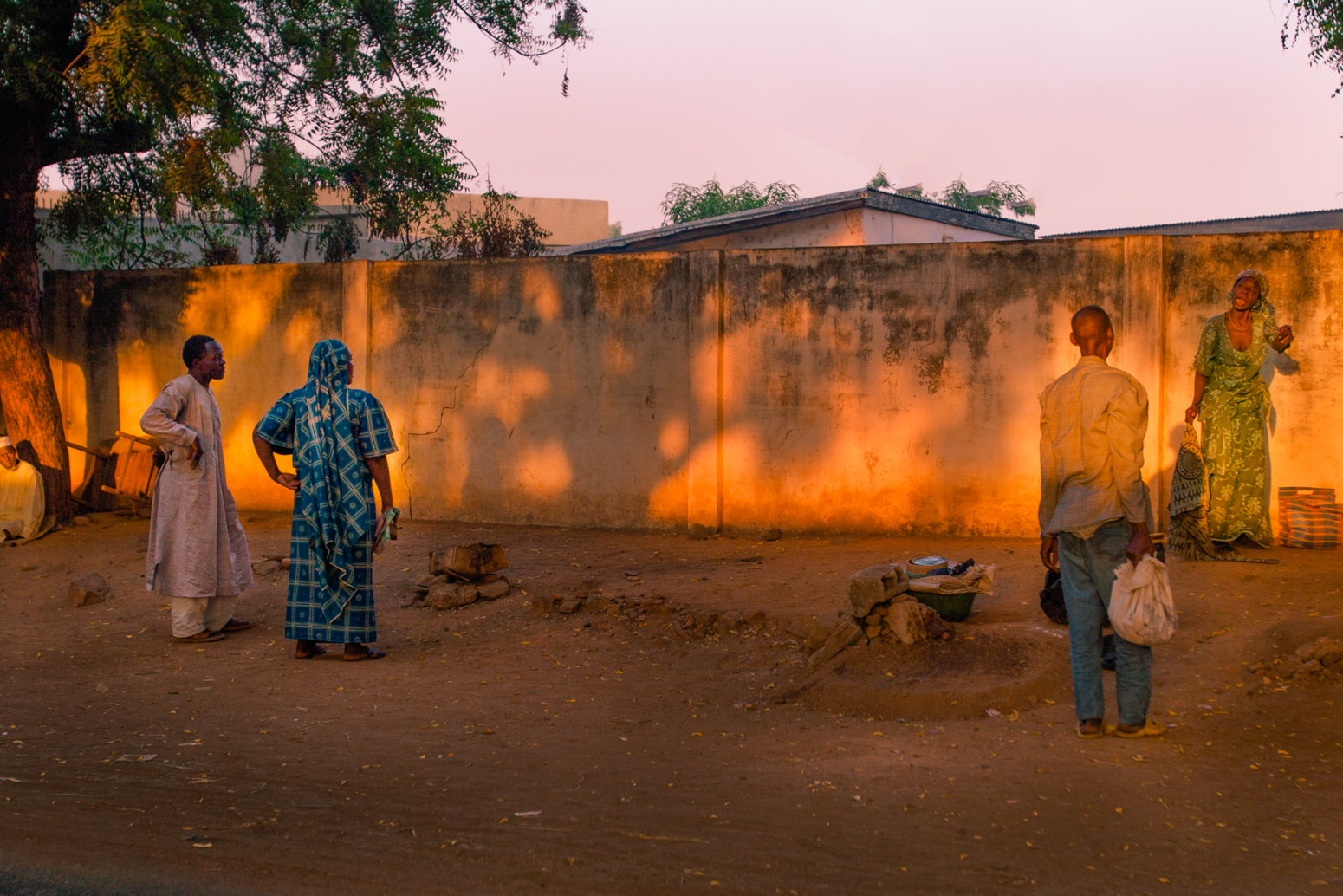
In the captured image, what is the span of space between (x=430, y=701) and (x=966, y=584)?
9.25 ft

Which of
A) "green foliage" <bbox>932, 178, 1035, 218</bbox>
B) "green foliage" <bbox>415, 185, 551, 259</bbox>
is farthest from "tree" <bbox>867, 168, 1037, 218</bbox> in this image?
"green foliage" <bbox>415, 185, 551, 259</bbox>

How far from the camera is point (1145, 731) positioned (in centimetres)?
406

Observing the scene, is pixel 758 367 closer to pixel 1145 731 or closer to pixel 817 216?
pixel 1145 731

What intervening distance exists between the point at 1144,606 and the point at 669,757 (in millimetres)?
1861

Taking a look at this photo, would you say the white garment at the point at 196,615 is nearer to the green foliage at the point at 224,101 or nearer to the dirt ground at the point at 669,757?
the dirt ground at the point at 669,757

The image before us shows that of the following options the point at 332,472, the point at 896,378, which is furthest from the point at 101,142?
the point at 896,378

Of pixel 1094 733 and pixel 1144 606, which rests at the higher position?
pixel 1144 606

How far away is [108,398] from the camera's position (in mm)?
10664

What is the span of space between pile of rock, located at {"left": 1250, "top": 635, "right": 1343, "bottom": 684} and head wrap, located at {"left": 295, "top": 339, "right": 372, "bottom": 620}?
4453 millimetres

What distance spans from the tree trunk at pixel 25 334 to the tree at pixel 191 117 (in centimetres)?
1

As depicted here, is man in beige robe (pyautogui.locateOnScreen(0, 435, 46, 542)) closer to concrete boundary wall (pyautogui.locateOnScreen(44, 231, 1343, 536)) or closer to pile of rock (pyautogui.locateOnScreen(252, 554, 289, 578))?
concrete boundary wall (pyautogui.locateOnScreen(44, 231, 1343, 536))

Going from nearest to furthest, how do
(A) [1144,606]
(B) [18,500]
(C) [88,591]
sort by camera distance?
(A) [1144,606] → (C) [88,591] → (B) [18,500]

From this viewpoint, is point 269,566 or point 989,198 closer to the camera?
point 269,566

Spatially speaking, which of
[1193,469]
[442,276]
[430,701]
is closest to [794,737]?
[430,701]
